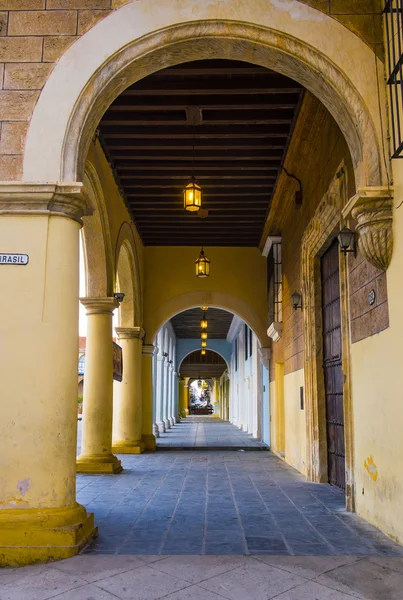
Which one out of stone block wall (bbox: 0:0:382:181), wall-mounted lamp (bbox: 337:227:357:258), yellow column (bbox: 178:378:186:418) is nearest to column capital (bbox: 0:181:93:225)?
stone block wall (bbox: 0:0:382:181)

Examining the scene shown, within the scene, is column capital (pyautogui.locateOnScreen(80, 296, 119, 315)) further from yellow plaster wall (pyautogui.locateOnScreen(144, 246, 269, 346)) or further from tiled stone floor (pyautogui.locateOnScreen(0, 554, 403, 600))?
tiled stone floor (pyautogui.locateOnScreen(0, 554, 403, 600))

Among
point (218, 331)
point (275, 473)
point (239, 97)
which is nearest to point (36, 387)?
point (239, 97)

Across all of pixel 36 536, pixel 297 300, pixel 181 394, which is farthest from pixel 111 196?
pixel 181 394

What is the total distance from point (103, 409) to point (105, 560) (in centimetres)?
504

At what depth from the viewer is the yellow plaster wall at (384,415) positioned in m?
4.66

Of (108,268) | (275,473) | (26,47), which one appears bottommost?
(275,473)

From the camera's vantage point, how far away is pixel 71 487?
4555mm

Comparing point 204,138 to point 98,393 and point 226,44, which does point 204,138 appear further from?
point 98,393

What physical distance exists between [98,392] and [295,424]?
11.0ft

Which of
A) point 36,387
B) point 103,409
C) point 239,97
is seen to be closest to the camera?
point 36,387

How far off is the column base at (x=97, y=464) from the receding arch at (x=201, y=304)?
4902 millimetres

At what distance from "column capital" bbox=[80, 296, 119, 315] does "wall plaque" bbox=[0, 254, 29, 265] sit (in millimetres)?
4542

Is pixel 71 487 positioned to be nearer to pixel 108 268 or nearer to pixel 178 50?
pixel 178 50

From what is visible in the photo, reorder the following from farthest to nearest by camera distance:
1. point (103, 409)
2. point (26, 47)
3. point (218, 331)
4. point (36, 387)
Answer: point (218, 331) < point (103, 409) < point (26, 47) < point (36, 387)
